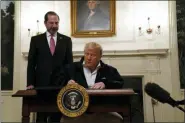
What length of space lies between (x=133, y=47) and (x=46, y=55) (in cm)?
370

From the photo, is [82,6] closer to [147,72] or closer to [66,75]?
[147,72]

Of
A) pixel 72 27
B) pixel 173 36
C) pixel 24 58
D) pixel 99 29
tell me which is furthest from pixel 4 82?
pixel 173 36

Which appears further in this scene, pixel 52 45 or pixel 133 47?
pixel 133 47

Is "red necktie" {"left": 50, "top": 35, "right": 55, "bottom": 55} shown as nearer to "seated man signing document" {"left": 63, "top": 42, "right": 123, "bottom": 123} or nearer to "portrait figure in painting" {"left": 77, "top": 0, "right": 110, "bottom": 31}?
"seated man signing document" {"left": 63, "top": 42, "right": 123, "bottom": 123}

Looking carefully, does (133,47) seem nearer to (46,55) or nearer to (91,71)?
(46,55)

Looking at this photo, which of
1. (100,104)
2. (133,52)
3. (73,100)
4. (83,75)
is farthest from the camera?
(133,52)

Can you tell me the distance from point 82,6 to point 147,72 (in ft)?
7.43

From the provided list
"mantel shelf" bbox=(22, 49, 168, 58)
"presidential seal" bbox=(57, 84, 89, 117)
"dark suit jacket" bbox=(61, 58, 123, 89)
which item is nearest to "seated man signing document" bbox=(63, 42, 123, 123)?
"dark suit jacket" bbox=(61, 58, 123, 89)

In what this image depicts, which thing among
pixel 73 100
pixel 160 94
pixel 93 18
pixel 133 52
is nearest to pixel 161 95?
pixel 160 94

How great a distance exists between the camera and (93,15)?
22.1ft

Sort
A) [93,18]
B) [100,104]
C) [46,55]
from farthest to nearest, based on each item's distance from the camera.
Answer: [93,18]
[46,55]
[100,104]

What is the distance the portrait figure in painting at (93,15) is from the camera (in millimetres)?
6680

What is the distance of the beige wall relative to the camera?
6363mm

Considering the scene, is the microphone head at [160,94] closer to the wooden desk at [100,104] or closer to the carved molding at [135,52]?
the wooden desk at [100,104]
